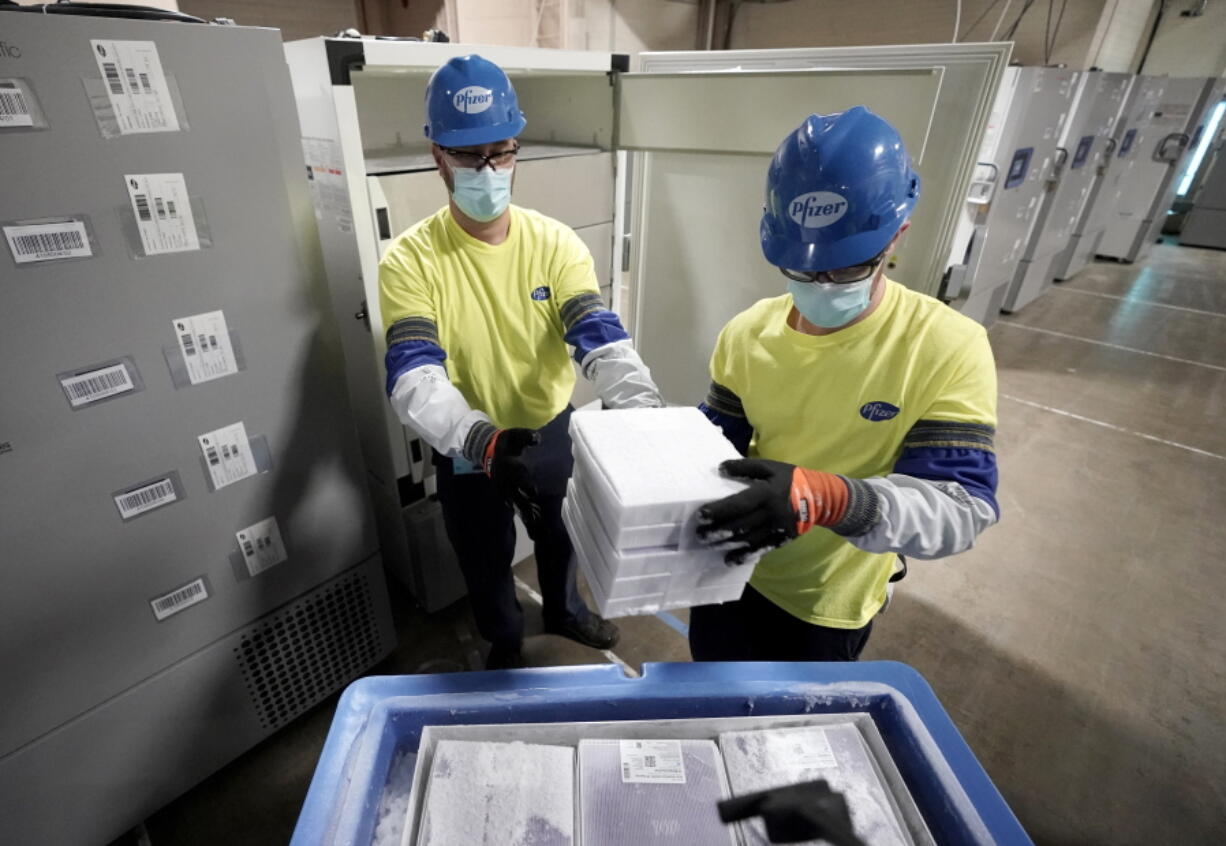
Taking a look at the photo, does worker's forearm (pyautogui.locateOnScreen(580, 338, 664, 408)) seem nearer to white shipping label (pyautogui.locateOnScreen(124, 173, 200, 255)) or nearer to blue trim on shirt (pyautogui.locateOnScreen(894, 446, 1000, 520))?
blue trim on shirt (pyautogui.locateOnScreen(894, 446, 1000, 520))

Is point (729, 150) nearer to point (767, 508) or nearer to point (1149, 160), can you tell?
point (767, 508)

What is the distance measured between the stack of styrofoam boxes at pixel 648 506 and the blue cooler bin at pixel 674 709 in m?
0.11

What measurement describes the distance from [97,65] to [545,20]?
3.24 metres

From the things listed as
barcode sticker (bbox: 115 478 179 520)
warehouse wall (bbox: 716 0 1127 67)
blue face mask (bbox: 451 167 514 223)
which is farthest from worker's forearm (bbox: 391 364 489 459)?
warehouse wall (bbox: 716 0 1127 67)

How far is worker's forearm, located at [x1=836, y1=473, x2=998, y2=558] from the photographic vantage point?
921mm

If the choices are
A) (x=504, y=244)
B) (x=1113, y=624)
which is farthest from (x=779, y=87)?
(x=1113, y=624)

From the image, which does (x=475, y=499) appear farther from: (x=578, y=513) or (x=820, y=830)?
(x=820, y=830)

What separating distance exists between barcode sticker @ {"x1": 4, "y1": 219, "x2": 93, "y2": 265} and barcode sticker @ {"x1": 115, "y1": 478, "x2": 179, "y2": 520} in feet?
1.60

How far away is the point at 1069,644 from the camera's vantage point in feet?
7.52

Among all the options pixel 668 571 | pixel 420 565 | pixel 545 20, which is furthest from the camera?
pixel 545 20

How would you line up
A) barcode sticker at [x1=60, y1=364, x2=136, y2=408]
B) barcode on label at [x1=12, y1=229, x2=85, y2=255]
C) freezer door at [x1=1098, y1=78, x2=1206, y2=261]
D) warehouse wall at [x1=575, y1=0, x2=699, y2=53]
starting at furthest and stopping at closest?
1. freezer door at [x1=1098, y1=78, x2=1206, y2=261]
2. warehouse wall at [x1=575, y1=0, x2=699, y2=53]
3. barcode sticker at [x1=60, y1=364, x2=136, y2=408]
4. barcode on label at [x1=12, y1=229, x2=85, y2=255]

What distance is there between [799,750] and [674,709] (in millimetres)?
175

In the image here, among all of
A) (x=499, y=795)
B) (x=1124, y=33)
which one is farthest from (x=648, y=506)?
(x=1124, y=33)

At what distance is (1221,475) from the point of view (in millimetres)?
3359
